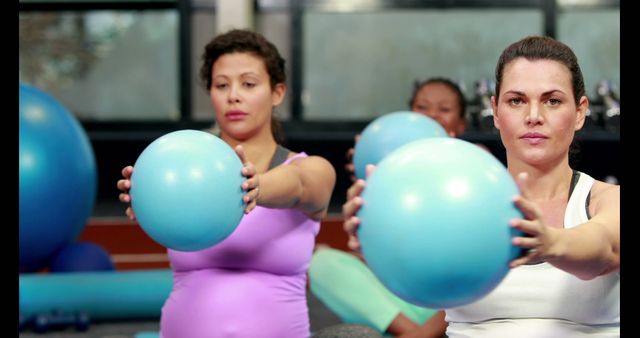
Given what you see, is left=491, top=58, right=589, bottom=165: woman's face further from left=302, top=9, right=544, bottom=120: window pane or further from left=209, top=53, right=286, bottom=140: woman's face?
left=302, top=9, right=544, bottom=120: window pane

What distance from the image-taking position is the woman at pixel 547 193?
5.33 feet

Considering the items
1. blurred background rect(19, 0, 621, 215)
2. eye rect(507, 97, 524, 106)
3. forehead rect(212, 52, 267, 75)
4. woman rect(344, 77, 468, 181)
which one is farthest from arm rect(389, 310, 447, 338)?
blurred background rect(19, 0, 621, 215)

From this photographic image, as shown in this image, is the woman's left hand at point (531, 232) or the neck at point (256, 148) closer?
the woman's left hand at point (531, 232)

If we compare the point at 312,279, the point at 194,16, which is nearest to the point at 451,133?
the point at 312,279

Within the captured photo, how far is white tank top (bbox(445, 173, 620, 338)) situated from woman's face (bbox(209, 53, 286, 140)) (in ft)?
2.73

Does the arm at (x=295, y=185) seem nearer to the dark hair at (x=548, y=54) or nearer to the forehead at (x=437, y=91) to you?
the dark hair at (x=548, y=54)

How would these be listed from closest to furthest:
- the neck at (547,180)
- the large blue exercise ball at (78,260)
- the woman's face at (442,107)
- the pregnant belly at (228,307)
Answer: the neck at (547,180), the pregnant belly at (228,307), the woman's face at (442,107), the large blue exercise ball at (78,260)

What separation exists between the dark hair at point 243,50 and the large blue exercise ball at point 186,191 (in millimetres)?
539

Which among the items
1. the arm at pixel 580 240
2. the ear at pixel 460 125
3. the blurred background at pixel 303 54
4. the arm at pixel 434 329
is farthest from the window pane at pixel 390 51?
the arm at pixel 580 240

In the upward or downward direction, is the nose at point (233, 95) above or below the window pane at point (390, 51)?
below

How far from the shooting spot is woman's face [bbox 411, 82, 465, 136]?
11.0 feet

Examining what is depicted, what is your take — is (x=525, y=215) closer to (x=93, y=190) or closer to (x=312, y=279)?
(x=312, y=279)

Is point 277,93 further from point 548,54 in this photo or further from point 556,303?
point 556,303

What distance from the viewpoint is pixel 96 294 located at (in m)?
3.87
